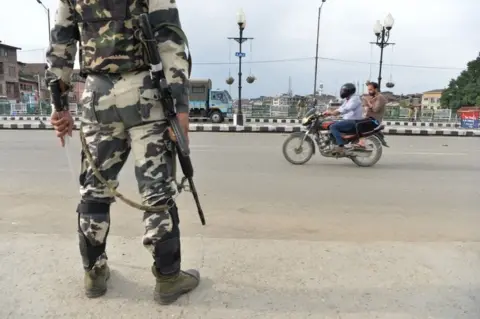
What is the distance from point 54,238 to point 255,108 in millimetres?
29653

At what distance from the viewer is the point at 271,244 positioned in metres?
3.14

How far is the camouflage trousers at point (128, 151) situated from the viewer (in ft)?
6.96

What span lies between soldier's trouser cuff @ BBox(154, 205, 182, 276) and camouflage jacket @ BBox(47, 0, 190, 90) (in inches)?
29.5

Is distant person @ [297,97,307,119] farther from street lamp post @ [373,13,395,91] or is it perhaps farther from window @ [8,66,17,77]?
window @ [8,66,17,77]

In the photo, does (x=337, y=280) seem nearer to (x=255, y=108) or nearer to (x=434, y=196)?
(x=434, y=196)

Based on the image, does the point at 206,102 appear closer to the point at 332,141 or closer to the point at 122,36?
the point at 332,141

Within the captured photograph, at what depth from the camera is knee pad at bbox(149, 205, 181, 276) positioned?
221cm

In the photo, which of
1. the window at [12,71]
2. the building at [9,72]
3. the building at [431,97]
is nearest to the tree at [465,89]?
the building at [431,97]

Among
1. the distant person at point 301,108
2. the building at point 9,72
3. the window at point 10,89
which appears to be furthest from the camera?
the window at point 10,89

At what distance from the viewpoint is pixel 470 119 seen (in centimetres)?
2359

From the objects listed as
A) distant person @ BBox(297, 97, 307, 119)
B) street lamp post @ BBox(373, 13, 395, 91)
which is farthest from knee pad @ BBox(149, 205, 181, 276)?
distant person @ BBox(297, 97, 307, 119)

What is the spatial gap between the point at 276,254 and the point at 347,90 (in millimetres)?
5657

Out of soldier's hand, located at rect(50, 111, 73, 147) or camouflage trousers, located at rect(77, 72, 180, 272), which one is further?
soldier's hand, located at rect(50, 111, 73, 147)

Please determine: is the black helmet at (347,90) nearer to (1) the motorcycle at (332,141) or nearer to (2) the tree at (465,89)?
(1) the motorcycle at (332,141)
